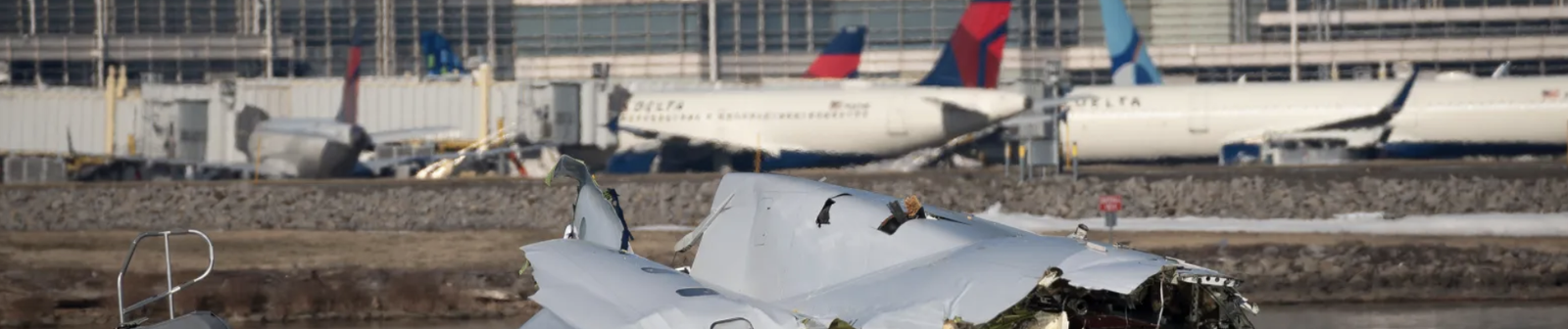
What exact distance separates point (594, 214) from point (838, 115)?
41.4 m

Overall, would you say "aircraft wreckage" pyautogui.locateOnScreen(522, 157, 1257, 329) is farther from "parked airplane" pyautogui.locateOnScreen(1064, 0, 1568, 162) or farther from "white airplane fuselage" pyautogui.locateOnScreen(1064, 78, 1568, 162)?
"parked airplane" pyautogui.locateOnScreen(1064, 0, 1568, 162)

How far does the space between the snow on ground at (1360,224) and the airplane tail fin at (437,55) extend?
51.9 metres

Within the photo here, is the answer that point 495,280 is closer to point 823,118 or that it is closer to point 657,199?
point 657,199

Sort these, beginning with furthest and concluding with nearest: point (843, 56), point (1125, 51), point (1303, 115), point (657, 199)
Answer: point (1125, 51)
point (843, 56)
point (1303, 115)
point (657, 199)

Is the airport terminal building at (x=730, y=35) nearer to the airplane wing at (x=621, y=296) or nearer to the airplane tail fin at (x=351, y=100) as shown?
the airplane tail fin at (x=351, y=100)

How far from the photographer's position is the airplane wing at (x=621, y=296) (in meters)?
13.0

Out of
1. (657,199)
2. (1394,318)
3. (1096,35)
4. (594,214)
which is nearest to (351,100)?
(657,199)

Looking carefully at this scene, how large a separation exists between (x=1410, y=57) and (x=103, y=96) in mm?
61529

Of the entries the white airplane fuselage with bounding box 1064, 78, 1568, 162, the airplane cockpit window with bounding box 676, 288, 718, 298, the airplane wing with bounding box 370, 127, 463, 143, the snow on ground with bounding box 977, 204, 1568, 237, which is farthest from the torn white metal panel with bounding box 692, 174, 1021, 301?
the airplane wing with bounding box 370, 127, 463, 143

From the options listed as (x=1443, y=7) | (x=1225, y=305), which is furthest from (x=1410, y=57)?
(x=1225, y=305)

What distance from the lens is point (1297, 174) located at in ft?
124

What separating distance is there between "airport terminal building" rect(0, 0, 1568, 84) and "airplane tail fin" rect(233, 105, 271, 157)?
28237 millimetres

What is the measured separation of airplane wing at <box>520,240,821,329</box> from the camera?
1301 centimetres

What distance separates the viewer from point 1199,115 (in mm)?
59688
